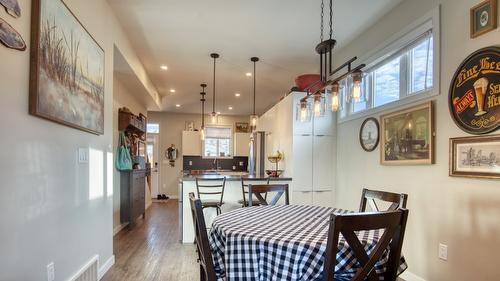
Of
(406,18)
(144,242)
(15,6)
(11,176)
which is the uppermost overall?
(406,18)

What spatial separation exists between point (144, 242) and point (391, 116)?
11.7 feet

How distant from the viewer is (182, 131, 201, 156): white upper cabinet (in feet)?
27.9

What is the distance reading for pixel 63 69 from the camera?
6.40 ft

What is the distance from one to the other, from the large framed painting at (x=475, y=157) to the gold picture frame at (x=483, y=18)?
0.77 metres

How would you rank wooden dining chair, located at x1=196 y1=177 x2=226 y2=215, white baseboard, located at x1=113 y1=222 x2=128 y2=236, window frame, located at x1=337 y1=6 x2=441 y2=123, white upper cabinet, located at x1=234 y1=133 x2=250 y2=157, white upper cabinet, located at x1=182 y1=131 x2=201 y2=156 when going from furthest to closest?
white upper cabinet, located at x1=234 y1=133 x2=250 y2=157 → white upper cabinet, located at x1=182 y1=131 x2=201 y2=156 → white baseboard, located at x1=113 y1=222 x2=128 y2=236 → wooden dining chair, located at x1=196 y1=177 x2=226 y2=215 → window frame, located at x1=337 y1=6 x2=441 y2=123

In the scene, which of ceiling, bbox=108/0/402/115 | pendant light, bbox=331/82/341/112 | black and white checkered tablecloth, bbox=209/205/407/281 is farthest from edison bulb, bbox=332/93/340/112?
ceiling, bbox=108/0/402/115

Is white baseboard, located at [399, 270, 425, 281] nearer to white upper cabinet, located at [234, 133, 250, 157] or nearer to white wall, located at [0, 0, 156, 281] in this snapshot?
white wall, located at [0, 0, 156, 281]

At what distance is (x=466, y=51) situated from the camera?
2152 millimetres

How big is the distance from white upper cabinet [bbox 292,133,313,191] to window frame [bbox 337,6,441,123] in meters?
0.77

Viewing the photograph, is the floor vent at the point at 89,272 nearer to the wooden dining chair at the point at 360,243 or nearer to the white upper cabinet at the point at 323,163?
the wooden dining chair at the point at 360,243

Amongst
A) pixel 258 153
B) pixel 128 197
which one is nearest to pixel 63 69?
pixel 128 197

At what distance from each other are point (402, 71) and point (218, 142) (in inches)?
271

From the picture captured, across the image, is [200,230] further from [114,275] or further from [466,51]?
[466,51]

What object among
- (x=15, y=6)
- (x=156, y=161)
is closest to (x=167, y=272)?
(x=15, y=6)
